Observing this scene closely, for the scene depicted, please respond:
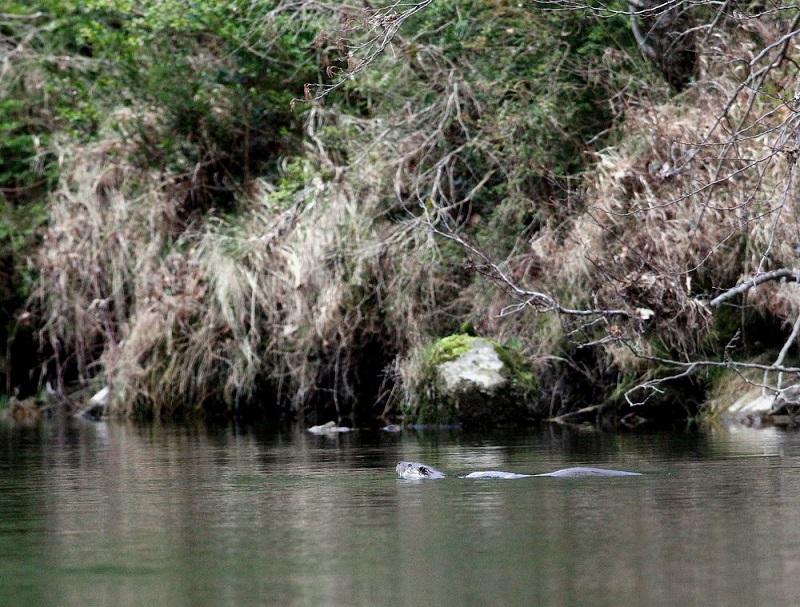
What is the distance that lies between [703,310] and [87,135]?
9.89 m

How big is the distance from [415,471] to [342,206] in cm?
781

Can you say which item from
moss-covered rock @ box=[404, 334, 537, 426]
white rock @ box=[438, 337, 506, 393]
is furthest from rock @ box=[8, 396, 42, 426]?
white rock @ box=[438, 337, 506, 393]

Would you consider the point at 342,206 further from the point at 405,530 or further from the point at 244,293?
the point at 405,530

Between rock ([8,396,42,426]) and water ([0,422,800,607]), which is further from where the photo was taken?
rock ([8,396,42,426])

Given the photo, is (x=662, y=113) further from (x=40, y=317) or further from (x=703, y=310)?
(x=40, y=317)

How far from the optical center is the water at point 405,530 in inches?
184

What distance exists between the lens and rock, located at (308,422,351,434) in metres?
13.4

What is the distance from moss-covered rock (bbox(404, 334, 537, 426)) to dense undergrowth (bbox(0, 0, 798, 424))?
0.23 m

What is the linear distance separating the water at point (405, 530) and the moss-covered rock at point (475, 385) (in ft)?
10.7

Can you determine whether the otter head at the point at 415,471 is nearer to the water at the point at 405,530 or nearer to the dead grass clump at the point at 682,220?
the water at the point at 405,530

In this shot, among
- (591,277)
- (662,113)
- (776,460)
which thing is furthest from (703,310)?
(776,460)

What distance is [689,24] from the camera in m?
15.1

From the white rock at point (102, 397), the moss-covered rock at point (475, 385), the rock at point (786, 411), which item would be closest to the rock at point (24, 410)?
the white rock at point (102, 397)

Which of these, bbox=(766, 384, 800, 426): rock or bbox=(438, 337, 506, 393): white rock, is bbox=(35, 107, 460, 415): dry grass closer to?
bbox=(438, 337, 506, 393): white rock
